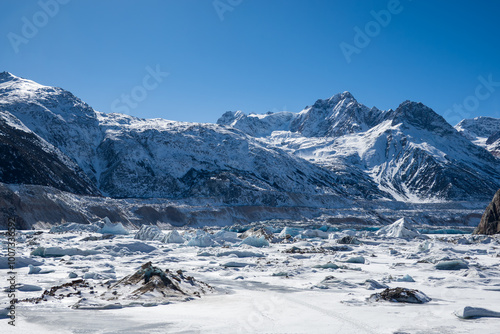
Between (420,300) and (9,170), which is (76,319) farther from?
(9,170)

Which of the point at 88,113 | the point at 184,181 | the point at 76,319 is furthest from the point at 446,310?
the point at 88,113

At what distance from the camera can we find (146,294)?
456 inches

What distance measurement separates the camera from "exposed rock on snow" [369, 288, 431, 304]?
11.2 m

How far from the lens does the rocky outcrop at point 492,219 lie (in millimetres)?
44438

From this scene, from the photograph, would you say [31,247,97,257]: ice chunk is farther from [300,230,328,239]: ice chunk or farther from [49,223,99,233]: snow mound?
[300,230,328,239]: ice chunk

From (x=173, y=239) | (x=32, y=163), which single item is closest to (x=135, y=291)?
(x=173, y=239)

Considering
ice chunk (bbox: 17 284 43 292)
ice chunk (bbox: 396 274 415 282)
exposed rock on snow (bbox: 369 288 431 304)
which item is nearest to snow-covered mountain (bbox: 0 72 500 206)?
ice chunk (bbox: 396 274 415 282)

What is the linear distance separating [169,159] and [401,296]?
140 metres

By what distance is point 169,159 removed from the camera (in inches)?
5802

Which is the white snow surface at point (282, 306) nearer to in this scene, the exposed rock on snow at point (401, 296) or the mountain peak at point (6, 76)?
the exposed rock on snow at point (401, 296)

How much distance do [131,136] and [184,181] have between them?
36025 millimetres

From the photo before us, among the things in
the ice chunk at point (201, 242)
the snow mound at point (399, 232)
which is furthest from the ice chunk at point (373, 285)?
the snow mound at point (399, 232)

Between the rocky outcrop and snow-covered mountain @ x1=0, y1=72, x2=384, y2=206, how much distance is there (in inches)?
3216

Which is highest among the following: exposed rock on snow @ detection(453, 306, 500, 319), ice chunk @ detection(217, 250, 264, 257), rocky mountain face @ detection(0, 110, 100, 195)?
rocky mountain face @ detection(0, 110, 100, 195)
